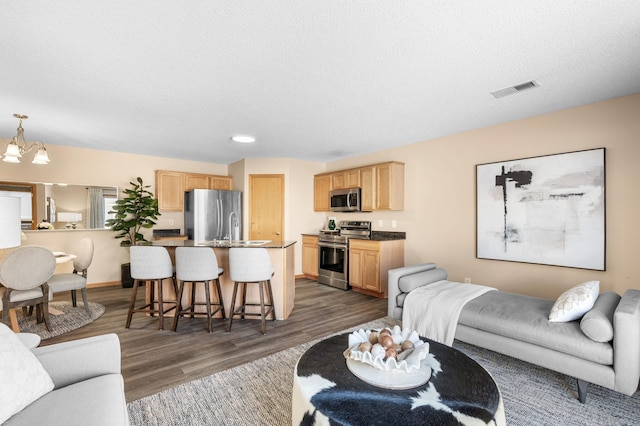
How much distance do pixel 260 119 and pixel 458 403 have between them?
3.26m

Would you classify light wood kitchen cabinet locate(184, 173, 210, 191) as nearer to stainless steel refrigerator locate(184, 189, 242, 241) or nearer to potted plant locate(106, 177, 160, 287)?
stainless steel refrigerator locate(184, 189, 242, 241)

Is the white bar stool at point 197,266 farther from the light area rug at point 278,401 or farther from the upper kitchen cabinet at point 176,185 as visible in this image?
the upper kitchen cabinet at point 176,185

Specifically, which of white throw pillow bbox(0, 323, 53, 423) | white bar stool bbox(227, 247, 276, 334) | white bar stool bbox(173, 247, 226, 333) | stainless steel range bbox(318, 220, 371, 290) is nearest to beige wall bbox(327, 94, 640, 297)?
stainless steel range bbox(318, 220, 371, 290)

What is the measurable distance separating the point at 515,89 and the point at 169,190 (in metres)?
5.77

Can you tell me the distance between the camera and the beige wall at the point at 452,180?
9.62 feet

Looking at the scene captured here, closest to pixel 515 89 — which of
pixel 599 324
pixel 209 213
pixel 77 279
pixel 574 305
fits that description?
pixel 574 305

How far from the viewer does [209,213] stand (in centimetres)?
573

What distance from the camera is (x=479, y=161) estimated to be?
3986 millimetres

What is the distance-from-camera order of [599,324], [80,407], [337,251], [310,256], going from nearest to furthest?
[80,407]
[599,324]
[337,251]
[310,256]

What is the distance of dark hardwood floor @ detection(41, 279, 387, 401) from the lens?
2422 mm

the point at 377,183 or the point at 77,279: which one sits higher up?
the point at 377,183

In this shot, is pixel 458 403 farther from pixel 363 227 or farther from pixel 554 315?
pixel 363 227

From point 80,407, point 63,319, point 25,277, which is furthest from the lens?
point 63,319

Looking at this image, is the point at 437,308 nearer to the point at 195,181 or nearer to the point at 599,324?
the point at 599,324
